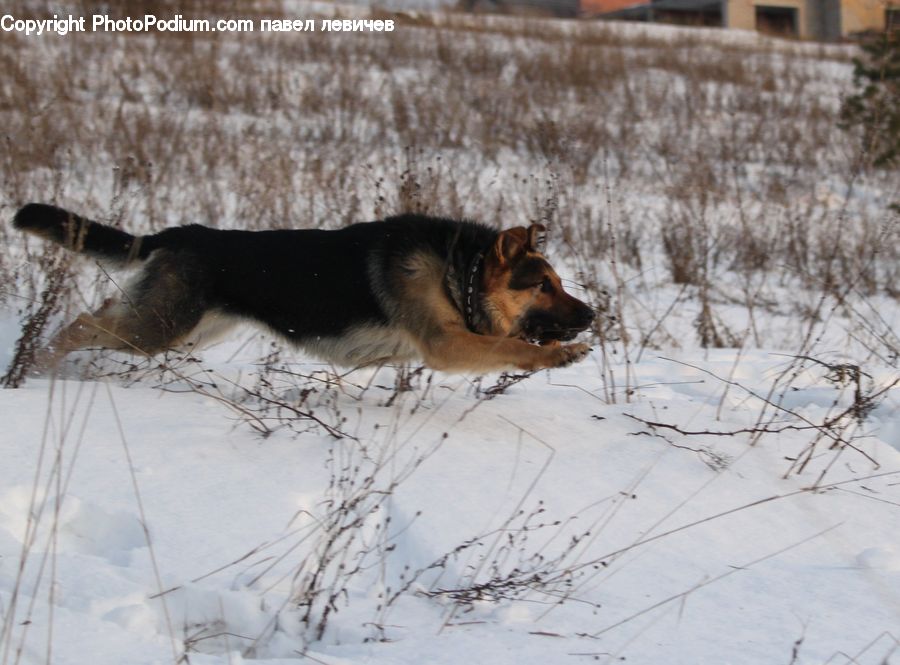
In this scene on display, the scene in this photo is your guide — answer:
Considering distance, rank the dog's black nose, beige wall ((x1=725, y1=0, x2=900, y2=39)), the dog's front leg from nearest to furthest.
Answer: the dog's front leg, the dog's black nose, beige wall ((x1=725, y1=0, x2=900, y2=39))

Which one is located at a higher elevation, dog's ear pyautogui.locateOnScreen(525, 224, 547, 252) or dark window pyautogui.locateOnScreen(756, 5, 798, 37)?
dark window pyautogui.locateOnScreen(756, 5, 798, 37)

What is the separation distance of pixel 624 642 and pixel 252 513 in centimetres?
130

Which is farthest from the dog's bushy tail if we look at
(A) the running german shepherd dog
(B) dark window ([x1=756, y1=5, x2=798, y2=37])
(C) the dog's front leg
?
(B) dark window ([x1=756, y1=5, x2=798, y2=37])

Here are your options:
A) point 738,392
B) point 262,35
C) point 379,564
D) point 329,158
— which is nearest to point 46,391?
point 379,564

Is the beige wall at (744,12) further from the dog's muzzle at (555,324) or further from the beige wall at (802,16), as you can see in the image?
the dog's muzzle at (555,324)

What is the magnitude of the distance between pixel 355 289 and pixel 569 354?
3.56 ft

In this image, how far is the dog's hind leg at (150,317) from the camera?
14.8 ft


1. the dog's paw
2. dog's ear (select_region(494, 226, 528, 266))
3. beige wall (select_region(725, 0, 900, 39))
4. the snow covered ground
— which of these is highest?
beige wall (select_region(725, 0, 900, 39))

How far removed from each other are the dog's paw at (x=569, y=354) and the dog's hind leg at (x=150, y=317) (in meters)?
1.77

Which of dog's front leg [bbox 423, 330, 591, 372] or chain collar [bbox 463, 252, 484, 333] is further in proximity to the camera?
chain collar [bbox 463, 252, 484, 333]

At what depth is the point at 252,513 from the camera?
3.10 meters

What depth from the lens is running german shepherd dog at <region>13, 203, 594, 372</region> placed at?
445 centimetres

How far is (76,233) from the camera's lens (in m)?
4.54

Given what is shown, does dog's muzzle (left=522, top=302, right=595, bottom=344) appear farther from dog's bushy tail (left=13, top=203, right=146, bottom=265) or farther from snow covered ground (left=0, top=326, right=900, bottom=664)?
dog's bushy tail (left=13, top=203, right=146, bottom=265)
